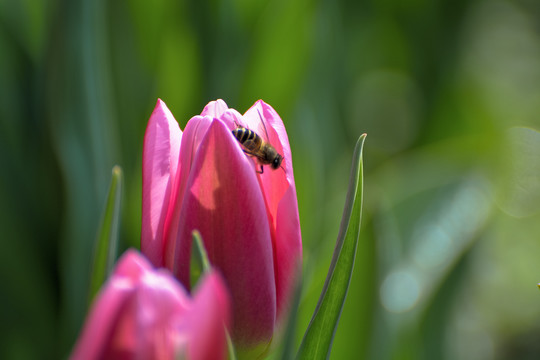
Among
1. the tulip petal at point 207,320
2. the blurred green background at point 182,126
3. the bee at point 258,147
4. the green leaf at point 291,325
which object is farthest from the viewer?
the blurred green background at point 182,126

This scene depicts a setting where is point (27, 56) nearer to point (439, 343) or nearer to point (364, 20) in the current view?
point (439, 343)

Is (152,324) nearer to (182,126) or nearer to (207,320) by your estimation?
(207,320)

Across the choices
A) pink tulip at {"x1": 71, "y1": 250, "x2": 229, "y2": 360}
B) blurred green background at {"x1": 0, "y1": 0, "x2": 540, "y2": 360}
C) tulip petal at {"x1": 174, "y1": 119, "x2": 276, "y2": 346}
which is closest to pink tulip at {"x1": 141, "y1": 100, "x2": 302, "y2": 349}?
tulip petal at {"x1": 174, "y1": 119, "x2": 276, "y2": 346}

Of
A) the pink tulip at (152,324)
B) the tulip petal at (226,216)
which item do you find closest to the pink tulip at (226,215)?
the tulip petal at (226,216)

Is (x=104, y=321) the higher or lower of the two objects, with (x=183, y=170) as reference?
lower

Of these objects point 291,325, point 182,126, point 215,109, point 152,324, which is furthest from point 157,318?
point 182,126

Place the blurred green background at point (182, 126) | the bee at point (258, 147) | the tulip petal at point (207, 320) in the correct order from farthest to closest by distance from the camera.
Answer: the blurred green background at point (182, 126) → the bee at point (258, 147) → the tulip petal at point (207, 320)

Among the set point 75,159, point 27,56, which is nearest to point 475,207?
point 75,159

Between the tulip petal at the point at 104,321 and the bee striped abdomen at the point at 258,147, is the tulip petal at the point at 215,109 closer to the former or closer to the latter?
the bee striped abdomen at the point at 258,147
